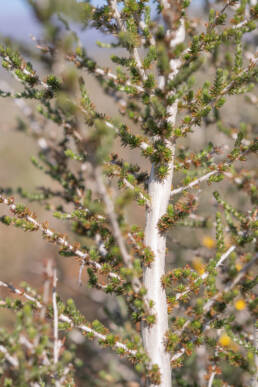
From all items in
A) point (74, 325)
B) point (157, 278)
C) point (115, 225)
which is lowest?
point (74, 325)

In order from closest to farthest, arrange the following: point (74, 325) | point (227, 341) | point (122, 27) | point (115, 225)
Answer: point (115, 225)
point (74, 325)
point (122, 27)
point (227, 341)

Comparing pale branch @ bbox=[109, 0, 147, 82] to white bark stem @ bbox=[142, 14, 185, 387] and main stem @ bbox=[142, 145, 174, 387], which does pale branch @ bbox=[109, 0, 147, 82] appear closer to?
white bark stem @ bbox=[142, 14, 185, 387]

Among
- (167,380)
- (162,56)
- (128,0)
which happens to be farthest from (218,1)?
(167,380)

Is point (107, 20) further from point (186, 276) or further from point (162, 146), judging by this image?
point (186, 276)

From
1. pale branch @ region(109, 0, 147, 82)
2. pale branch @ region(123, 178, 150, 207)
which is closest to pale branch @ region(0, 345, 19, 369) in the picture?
pale branch @ region(123, 178, 150, 207)

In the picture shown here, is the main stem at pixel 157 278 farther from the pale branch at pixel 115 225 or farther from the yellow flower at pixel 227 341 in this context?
the yellow flower at pixel 227 341

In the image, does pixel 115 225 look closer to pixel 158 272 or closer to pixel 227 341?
pixel 158 272

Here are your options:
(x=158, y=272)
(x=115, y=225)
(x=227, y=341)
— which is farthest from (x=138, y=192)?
(x=227, y=341)

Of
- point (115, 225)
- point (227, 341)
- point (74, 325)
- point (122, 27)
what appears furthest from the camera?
point (227, 341)

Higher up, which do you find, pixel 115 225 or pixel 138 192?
pixel 138 192
